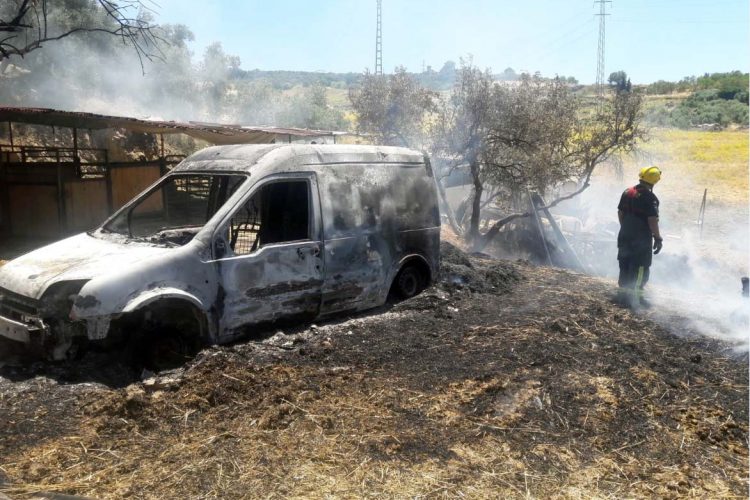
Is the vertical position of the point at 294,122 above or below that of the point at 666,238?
above

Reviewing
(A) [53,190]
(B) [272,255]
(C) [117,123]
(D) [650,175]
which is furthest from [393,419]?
(C) [117,123]

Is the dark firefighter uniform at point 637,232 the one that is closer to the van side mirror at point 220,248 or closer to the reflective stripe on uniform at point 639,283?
the reflective stripe on uniform at point 639,283

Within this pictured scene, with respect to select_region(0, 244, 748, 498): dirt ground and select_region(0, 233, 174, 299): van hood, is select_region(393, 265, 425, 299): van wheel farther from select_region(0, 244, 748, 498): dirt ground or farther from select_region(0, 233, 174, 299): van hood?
select_region(0, 233, 174, 299): van hood

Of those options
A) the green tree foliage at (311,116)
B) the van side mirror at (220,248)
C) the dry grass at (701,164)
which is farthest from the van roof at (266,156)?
the green tree foliage at (311,116)

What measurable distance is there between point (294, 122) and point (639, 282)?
33676 mm

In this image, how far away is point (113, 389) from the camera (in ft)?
14.6

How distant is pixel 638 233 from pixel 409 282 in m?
3.06

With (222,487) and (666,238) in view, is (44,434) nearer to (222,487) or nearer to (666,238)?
(222,487)

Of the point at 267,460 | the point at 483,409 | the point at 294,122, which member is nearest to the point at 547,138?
the point at 483,409

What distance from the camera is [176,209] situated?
6.70 metres

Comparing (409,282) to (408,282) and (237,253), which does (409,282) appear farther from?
(237,253)

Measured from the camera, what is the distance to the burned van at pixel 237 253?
14.6ft

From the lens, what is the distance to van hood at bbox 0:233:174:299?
450 cm

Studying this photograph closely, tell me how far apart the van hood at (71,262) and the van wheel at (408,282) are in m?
2.92
